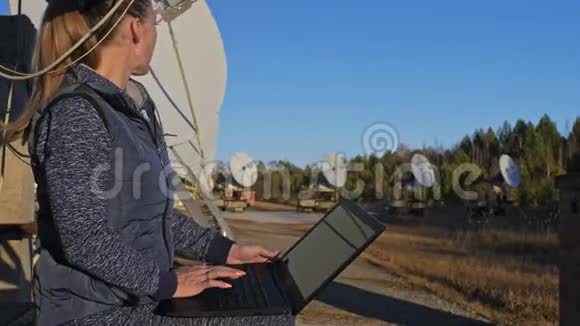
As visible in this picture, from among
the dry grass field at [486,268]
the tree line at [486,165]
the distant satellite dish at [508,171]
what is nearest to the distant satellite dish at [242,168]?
the tree line at [486,165]

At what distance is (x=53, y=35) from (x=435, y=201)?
36794 millimetres

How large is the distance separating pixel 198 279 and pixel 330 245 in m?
0.36

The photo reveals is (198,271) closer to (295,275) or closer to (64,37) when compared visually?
(295,275)

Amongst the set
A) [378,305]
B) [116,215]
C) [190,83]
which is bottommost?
[378,305]

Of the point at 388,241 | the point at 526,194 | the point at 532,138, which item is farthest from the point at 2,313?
the point at 532,138

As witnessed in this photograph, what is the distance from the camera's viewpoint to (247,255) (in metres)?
1.92

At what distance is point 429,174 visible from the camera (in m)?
30.3

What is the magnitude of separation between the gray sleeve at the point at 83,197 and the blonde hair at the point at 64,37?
176mm

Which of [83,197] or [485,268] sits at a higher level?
[83,197]

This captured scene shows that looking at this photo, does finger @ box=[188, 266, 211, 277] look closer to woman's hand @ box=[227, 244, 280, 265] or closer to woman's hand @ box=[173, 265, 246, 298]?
woman's hand @ box=[173, 265, 246, 298]

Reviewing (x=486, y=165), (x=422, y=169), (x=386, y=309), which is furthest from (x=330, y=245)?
(x=486, y=165)

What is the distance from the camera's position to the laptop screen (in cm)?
162

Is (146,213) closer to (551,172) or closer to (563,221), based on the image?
(563,221)

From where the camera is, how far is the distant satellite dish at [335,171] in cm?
3225
